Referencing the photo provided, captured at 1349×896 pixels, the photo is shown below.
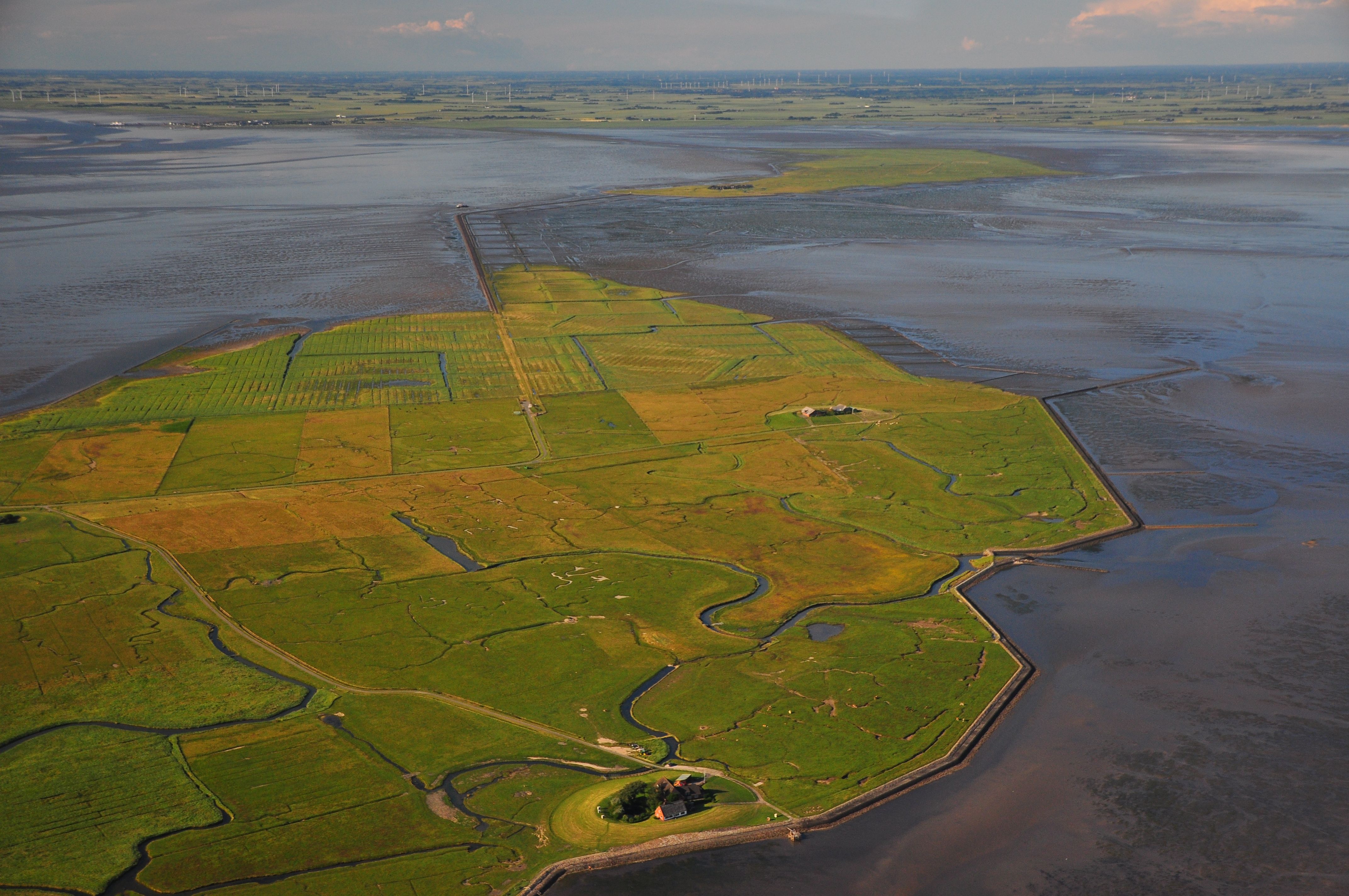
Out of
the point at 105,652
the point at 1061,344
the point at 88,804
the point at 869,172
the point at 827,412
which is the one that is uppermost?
the point at 869,172

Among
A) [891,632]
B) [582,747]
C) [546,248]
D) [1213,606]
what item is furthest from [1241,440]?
[546,248]

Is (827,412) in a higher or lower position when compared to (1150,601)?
higher

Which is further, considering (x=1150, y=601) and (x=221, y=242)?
(x=221, y=242)

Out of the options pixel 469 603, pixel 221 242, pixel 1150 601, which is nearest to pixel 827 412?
pixel 1150 601

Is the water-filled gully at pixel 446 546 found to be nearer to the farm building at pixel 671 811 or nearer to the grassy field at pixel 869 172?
the farm building at pixel 671 811

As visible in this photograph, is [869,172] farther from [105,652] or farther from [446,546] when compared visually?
[105,652]
